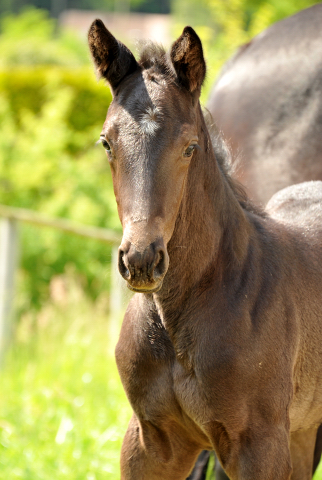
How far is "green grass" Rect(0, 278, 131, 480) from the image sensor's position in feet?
14.4

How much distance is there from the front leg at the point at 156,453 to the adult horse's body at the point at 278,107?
205 centimetres

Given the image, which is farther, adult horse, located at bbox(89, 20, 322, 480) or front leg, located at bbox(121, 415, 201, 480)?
front leg, located at bbox(121, 415, 201, 480)

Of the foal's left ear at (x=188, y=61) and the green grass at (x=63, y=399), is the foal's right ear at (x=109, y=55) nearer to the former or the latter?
the foal's left ear at (x=188, y=61)

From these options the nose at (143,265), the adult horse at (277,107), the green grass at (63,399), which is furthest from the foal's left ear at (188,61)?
the green grass at (63,399)

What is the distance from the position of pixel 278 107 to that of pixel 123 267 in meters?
2.89

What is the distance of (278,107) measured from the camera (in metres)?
4.70

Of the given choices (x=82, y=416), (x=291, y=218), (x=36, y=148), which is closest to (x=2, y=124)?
(x=36, y=148)

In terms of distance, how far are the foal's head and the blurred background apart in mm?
358

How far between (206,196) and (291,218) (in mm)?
728

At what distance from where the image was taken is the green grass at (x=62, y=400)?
4.40 m

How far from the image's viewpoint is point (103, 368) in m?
6.04

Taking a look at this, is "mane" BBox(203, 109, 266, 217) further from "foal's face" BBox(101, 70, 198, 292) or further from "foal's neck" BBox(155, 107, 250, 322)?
"foal's face" BBox(101, 70, 198, 292)

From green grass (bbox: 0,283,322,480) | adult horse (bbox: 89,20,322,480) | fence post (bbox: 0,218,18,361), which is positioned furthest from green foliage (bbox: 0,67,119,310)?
adult horse (bbox: 89,20,322,480)

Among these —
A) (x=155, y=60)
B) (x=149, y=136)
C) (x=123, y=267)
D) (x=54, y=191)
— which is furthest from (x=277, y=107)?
(x=54, y=191)
